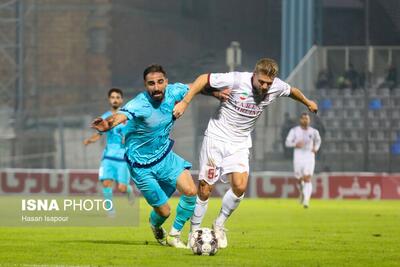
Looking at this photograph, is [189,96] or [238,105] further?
[238,105]

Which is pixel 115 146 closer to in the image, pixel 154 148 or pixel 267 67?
pixel 154 148

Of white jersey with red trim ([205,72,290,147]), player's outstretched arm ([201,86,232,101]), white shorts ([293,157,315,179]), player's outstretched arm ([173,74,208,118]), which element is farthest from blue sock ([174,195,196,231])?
white shorts ([293,157,315,179])

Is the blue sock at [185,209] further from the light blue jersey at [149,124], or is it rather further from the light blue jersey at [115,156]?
the light blue jersey at [115,156]

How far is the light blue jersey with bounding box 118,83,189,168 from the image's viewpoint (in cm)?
1334

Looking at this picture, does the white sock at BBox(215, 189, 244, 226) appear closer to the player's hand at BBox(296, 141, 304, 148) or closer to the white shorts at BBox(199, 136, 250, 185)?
the white shorts at BBox(199, 136, 250, 185)

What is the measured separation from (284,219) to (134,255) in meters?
9.06

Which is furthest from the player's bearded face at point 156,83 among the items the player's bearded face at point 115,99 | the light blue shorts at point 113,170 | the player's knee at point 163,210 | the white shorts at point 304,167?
the white shorts at point 304,167

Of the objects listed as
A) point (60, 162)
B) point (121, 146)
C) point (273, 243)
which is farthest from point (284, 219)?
point (60, 162)

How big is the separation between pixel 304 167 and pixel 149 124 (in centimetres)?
1583

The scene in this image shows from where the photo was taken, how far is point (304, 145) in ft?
95.3

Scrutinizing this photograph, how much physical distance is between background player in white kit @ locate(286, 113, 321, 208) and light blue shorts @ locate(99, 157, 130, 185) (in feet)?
23.8

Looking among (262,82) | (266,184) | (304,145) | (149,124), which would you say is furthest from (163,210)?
(266,184)

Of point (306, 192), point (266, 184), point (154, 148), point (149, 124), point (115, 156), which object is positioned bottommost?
point (266, 184)

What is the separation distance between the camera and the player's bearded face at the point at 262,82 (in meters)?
13.2
